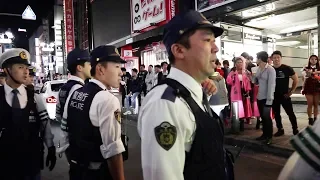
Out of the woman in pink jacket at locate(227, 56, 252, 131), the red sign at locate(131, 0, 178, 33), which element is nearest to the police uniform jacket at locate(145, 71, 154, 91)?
the red sign at locate(131, 0, 178, 33)

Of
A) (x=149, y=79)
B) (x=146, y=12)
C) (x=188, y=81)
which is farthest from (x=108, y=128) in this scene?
(x=146, y=12)

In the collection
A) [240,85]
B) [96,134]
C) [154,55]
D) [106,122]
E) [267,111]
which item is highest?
[154,55]

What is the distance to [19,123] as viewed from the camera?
2879 mm

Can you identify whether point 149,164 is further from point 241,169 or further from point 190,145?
point 241,169

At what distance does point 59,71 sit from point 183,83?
35.5m

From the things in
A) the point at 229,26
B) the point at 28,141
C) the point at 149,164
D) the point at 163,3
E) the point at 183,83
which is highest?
the point at 163,3

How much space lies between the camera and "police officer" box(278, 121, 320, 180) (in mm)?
901

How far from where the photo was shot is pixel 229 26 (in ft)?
39.3

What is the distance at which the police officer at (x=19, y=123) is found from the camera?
2848 mm

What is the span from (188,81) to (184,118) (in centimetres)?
25

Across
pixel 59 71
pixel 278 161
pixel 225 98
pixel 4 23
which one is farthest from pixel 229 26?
pixel 4 23

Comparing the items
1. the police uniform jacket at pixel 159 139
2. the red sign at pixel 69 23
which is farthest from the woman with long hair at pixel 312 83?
the red sign at pixel 69 23

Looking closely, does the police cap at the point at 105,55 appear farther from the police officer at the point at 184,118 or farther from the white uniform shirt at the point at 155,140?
the white uniform shirt at the point at 155,140

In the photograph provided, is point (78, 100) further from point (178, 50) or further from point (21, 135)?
point (178, 50)
